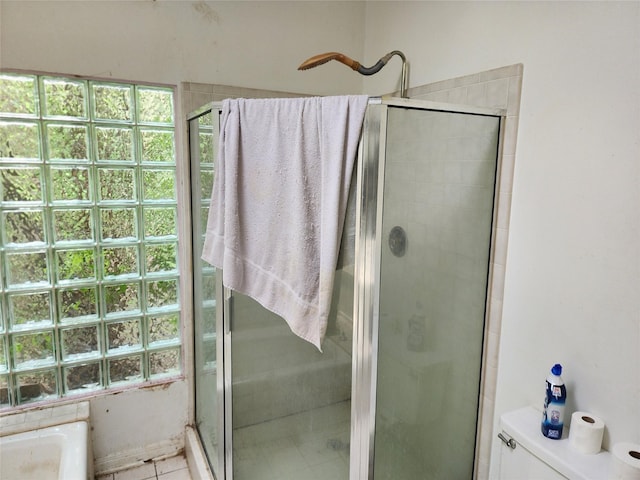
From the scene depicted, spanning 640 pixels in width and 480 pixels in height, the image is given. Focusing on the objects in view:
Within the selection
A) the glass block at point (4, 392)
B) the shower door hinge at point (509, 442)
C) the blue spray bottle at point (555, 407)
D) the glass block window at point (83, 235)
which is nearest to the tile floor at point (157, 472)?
the glass block window at point (83, 235)

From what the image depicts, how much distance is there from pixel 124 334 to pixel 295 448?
0.90 metres

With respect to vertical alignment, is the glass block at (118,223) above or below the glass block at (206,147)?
below

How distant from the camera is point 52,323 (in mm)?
1693

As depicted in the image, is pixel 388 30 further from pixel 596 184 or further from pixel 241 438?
pixel 241 438

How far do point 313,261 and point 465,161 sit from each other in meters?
0.59

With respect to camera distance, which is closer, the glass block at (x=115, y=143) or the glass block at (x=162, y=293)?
the glass block at (x=115, y=143)

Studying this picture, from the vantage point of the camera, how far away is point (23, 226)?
1598mm

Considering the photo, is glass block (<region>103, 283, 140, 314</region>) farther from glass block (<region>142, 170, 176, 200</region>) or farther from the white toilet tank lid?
the white toilet tank lid

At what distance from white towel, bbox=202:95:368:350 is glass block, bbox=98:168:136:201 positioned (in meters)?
0.57

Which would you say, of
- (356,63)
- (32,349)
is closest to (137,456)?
(32,349)

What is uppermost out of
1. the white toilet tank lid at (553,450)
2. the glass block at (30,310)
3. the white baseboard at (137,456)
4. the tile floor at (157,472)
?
the glass block at (30,310)

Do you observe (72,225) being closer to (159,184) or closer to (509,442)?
(159,184)

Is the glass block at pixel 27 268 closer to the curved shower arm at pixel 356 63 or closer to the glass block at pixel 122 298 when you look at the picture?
the glass block at pixel 122 298

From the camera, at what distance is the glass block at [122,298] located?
1.78 metres
